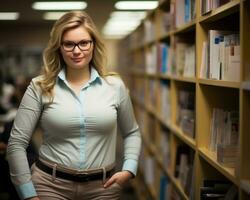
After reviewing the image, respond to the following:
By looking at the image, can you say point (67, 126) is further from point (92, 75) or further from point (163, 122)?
point (163, 122)

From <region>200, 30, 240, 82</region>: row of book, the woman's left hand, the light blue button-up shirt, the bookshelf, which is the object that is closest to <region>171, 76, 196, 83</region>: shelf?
the bookshelf

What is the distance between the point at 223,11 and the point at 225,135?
56cm

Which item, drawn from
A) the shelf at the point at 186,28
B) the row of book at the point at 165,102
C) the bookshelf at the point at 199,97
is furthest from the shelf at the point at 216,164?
the row of book at the point at 165,102

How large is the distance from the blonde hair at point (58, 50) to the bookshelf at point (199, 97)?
509 mm

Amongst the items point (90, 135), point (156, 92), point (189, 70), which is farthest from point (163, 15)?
point (90, 135)

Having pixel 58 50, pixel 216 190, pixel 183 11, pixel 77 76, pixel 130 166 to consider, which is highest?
pixel 183 11

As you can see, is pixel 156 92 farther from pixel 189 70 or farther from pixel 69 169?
pixel 69 169

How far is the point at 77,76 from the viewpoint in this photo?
1.70 metres

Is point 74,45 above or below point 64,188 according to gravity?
above

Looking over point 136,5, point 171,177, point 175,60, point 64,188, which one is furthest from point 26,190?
point 136,5

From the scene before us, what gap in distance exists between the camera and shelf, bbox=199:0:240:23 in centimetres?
137

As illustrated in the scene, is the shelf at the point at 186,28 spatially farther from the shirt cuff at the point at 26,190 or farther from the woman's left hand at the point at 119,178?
the shirt cuff at the point at 26,190

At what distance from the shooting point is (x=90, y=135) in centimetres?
164

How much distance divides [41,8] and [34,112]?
81.1 inches
